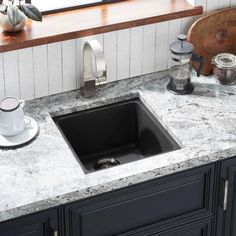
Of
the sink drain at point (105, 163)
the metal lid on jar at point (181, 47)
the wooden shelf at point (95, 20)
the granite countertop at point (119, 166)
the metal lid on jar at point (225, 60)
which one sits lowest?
the sink drain at point (105, 163)

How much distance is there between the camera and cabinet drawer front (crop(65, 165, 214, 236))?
264 cm

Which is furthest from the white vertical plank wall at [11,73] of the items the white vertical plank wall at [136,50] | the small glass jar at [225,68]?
the small glass jar at [225,68]

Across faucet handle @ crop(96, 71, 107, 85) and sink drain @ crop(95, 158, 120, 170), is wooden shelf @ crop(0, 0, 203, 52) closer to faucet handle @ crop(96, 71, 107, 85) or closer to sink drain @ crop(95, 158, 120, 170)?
faucet handle @ crop(96, 71, 107, 85)

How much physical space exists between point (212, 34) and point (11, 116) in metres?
1.00

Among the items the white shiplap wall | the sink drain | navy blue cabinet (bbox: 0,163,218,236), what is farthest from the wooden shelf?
navy blue cabinet (bbox: 0,163,218,236)

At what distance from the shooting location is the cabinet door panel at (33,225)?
8.26ft

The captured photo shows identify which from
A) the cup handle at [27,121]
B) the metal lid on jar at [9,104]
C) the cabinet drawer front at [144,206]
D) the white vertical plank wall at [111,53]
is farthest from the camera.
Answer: the white vertical plank wall at [111,53]

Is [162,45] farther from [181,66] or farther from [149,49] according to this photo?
[181,66]

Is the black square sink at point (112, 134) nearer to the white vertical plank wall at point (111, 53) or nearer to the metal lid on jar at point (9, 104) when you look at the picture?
the white vertical plank wall at point (111, 53)

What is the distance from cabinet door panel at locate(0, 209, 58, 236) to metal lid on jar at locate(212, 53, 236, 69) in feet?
3.40

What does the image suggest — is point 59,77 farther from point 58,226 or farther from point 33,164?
point 58,226

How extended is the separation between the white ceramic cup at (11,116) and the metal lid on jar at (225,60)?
895 mm

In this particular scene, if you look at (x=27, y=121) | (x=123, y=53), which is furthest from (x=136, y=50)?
(x=27, y=121)

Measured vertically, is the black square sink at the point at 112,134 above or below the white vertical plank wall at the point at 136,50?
below
